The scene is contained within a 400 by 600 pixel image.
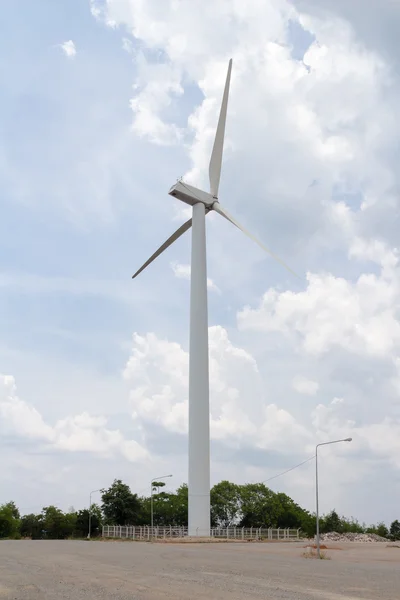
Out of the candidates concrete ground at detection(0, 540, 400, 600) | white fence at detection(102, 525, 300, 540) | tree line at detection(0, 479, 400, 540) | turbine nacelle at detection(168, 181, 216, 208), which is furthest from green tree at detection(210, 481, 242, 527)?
concrete ground at detection(0, 540, 400, 600)

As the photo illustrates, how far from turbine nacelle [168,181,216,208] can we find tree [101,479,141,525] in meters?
56.6

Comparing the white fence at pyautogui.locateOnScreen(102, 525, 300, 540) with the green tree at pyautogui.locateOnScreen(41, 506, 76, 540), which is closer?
the white fence at pyautogui.locateOnScreen(102, 525, 300, 540)

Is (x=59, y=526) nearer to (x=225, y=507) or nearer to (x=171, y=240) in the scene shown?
(x=225, y=507)

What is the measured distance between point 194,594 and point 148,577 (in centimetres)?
620

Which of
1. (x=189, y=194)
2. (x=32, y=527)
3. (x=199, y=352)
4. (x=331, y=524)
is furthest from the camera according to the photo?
(x=331, y=524)

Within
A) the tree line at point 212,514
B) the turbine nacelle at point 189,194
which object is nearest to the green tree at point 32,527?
the tree line at point 212,514

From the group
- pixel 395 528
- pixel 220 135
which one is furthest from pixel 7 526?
pixel 395 528

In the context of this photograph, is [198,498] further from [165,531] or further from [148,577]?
[148,577]

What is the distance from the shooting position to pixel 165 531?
92.2 metres

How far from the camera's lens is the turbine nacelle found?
83.9m

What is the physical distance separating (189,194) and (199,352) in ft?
70.0

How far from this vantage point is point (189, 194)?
8388 cm

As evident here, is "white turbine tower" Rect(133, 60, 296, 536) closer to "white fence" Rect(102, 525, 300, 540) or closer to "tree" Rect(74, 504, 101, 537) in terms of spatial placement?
"white fence" Rect(102, 525, 300, 540)

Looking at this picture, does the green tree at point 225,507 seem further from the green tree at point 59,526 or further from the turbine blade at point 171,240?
the turbine blade at point 171,240
